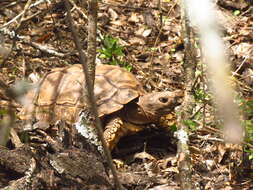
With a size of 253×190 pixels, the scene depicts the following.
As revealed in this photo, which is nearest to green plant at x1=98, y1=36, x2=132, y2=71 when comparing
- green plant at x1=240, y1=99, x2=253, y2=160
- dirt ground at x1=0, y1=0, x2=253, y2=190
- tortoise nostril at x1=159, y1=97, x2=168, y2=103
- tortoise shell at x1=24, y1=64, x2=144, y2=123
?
dirt ground at x1=0, y1=0, x2=253, y2=190

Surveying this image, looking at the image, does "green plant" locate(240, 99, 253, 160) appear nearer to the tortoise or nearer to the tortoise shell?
the tortoise

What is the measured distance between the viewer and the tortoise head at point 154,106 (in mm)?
3900

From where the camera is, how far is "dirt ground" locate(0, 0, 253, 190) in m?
2.67

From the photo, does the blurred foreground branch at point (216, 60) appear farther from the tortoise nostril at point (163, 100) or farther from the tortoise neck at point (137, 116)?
the tortoise neck at point (137, 116)

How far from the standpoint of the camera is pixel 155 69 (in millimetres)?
5242

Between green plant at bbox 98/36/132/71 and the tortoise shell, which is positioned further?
green plant at bbox 98/36/132/71

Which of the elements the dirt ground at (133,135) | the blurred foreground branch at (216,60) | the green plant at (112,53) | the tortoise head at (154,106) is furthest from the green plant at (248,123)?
the blurred foreground branch at (216,60)

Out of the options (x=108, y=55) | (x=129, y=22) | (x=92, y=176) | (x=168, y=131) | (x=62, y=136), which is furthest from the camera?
(x=129, y=22)

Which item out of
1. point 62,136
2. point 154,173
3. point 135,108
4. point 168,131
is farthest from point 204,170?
point 62,136

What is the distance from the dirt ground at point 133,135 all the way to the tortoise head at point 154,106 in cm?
15

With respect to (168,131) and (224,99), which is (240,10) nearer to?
(168,131)

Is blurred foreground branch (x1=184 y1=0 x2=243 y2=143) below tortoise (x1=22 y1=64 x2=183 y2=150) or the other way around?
the other way around

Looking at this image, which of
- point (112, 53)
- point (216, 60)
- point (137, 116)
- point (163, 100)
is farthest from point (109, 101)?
point (216, 60)

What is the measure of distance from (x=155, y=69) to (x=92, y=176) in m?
2.68
